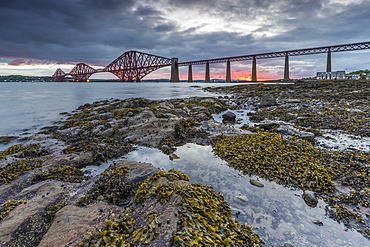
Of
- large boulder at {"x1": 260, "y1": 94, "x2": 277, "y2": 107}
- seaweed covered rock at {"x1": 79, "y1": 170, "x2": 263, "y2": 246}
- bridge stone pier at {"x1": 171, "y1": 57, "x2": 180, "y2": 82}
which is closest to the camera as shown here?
seaweed covered rock at {"x1": 79, "y1": 170, "x2": 263, "y2": 246}

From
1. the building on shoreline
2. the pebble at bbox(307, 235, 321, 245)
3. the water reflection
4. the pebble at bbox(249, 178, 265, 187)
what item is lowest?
the pebble at bbox(307, 235, 321, 245)

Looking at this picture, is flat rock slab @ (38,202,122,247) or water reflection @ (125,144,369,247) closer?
flat rock slab @ (38,202,122,247)

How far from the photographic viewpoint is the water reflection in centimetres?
247

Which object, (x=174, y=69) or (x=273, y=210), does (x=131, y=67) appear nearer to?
(x=174, y=69)

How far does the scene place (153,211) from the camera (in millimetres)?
2480

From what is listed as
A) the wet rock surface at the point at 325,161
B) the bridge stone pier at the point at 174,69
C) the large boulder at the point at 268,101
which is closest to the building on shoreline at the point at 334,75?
the large boulder at the point at 268,101

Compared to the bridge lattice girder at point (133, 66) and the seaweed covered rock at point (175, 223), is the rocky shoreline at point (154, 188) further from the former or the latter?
the bridge lattice girder at point (133, 66)

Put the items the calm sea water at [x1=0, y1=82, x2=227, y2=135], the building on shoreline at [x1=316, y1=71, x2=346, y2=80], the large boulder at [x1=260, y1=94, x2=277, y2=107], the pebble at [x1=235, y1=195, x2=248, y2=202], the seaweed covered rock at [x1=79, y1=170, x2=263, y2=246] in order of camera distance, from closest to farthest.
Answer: the seaweed covered rock at [x1=79, y1=170, x2=263, y2=246] < the pebble at [x1=235, y1=195, x2=248, y2=202] < the calm sea water at [x1=0, y1=82, x2=227, y2=135] < the large boulder at [x1=260, y1=94, x2=277, y2=107] < the building on shoreline at [x1=316, y1=71, x2=346, y2=80]

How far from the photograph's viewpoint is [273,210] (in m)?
3.03

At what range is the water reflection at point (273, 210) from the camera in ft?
8.12

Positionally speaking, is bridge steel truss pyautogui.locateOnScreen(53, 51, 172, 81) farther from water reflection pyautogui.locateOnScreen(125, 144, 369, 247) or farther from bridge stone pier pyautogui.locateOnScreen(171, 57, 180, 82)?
water reflection pyautogui.locateOnScreen(125, 144, 369, 247)

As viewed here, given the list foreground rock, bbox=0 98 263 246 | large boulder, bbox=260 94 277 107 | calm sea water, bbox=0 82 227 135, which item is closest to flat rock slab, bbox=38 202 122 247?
Answer: foreground rock, bbox=0 98 263 246

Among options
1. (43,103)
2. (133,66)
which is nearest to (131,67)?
(133,66)

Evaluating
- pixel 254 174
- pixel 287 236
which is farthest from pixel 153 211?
pixel 254 174
